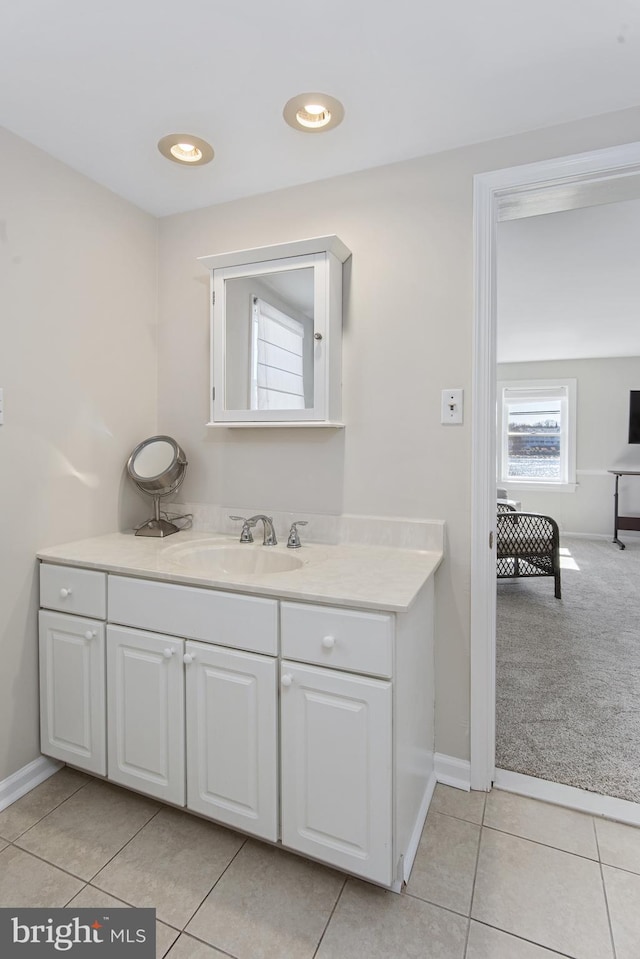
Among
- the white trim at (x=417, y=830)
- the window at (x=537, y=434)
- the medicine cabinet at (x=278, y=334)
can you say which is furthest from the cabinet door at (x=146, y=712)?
the window at (x=537, y=434)

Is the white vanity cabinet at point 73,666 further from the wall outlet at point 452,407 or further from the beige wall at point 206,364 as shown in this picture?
Answer: the wall outlet at point 452,407

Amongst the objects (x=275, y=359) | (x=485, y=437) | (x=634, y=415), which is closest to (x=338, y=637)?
(x=485, y=437)

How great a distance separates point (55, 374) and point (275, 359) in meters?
0.80

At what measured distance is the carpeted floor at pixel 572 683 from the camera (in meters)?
1.82

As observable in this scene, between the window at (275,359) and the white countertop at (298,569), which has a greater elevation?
the window at (275,359)

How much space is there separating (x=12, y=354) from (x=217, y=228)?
98 centimetres

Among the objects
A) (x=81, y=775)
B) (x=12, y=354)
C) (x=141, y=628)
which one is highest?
(x=12, y=354)

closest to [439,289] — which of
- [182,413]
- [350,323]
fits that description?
[350,323]

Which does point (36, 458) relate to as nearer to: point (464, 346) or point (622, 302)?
point (464, 346)

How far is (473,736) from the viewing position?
5.55ft

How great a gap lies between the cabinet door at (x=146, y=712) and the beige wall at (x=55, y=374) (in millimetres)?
370

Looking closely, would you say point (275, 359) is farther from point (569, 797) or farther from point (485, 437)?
point (569, 797)

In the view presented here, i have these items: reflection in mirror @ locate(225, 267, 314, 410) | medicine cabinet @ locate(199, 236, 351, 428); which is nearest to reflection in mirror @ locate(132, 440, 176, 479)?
medicine cabinet @ locate(199, 236, 351, 428)

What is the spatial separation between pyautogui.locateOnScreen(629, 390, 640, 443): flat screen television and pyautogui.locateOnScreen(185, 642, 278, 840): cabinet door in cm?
618
